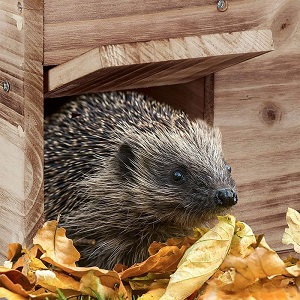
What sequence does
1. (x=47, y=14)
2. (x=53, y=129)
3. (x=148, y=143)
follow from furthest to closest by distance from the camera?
(x=53, y=129) < (x=148, y=143) < (x=47, y=14)

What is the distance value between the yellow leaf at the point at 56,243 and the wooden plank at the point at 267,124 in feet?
3.98

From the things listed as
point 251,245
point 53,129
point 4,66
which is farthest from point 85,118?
point 251,245

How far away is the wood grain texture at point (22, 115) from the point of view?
17.7ft

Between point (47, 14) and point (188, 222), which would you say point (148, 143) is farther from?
point (47, 14)

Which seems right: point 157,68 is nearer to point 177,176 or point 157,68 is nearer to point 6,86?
point 177,176

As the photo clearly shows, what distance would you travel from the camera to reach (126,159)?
5.81 metres

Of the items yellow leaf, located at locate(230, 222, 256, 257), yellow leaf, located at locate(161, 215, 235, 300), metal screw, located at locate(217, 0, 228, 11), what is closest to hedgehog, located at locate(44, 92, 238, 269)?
yellow leaf, located at locate(230, 222, 256, 257)

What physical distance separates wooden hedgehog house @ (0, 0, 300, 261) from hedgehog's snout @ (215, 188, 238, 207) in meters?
0.66

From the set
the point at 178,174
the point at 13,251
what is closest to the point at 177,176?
the point at 178,174

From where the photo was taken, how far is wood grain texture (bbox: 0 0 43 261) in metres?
5.41

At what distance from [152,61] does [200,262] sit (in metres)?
0.97

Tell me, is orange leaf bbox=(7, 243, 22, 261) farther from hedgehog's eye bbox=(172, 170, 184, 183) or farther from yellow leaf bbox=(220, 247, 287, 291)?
yellow leaf bbox=(220, 247, 287, 291)

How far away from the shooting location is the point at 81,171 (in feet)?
19.4

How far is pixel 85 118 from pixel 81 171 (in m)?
0.32
